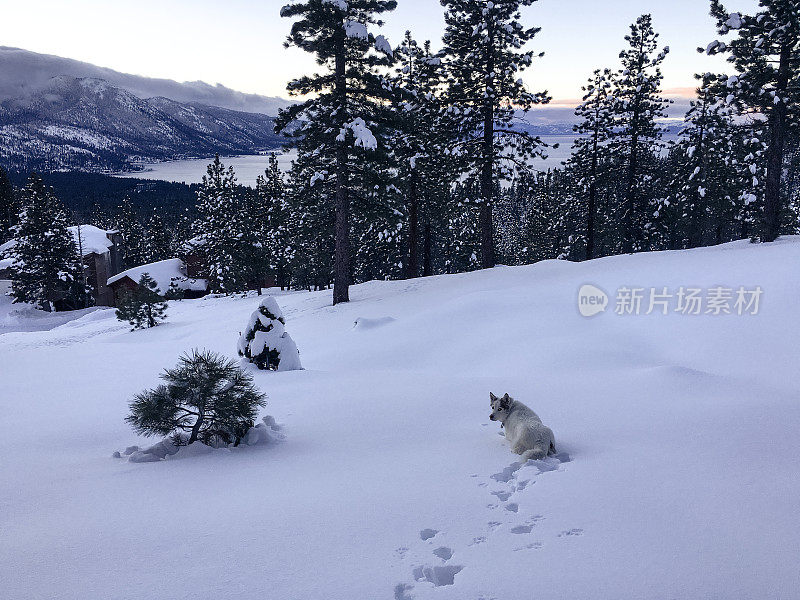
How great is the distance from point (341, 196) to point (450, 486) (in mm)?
16215

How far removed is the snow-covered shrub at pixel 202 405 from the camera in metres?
5.30

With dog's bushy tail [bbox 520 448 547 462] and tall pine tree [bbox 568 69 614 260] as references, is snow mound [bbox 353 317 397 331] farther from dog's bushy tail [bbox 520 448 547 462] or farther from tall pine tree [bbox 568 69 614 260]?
tall pine tree [bbox 568 69 614 260]

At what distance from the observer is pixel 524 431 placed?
4.80m

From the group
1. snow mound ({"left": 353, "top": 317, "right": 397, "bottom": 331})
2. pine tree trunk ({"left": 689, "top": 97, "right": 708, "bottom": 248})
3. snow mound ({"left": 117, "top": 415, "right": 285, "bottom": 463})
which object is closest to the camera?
snow mound ({"left": 117, "top": 415, "right": 285, "bottom": 463})

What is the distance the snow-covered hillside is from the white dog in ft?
0.54

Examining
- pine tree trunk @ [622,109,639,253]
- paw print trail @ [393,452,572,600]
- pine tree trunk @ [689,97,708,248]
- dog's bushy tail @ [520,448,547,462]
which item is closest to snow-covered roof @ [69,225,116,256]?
pine tree trunk @ [622,109,639,253]

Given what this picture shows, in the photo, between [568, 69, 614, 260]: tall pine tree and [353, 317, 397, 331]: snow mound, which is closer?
[353, 317, 397, 331]: snow mound

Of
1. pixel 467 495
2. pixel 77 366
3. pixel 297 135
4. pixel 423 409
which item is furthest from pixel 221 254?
pixel 467 495

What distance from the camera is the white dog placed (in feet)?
15.3

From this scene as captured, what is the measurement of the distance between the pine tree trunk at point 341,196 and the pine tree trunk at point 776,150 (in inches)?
658

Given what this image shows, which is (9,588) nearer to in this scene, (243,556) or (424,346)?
(243,556)

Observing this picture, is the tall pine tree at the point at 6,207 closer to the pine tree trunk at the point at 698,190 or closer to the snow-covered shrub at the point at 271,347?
the snow-covered shrub at the point at 271,347

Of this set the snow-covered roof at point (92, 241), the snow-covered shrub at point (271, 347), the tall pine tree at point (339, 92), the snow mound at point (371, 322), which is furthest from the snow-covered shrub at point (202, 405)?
the snow-covered roof at point (92, 241)

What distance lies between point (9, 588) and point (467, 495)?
3287 millimetres
